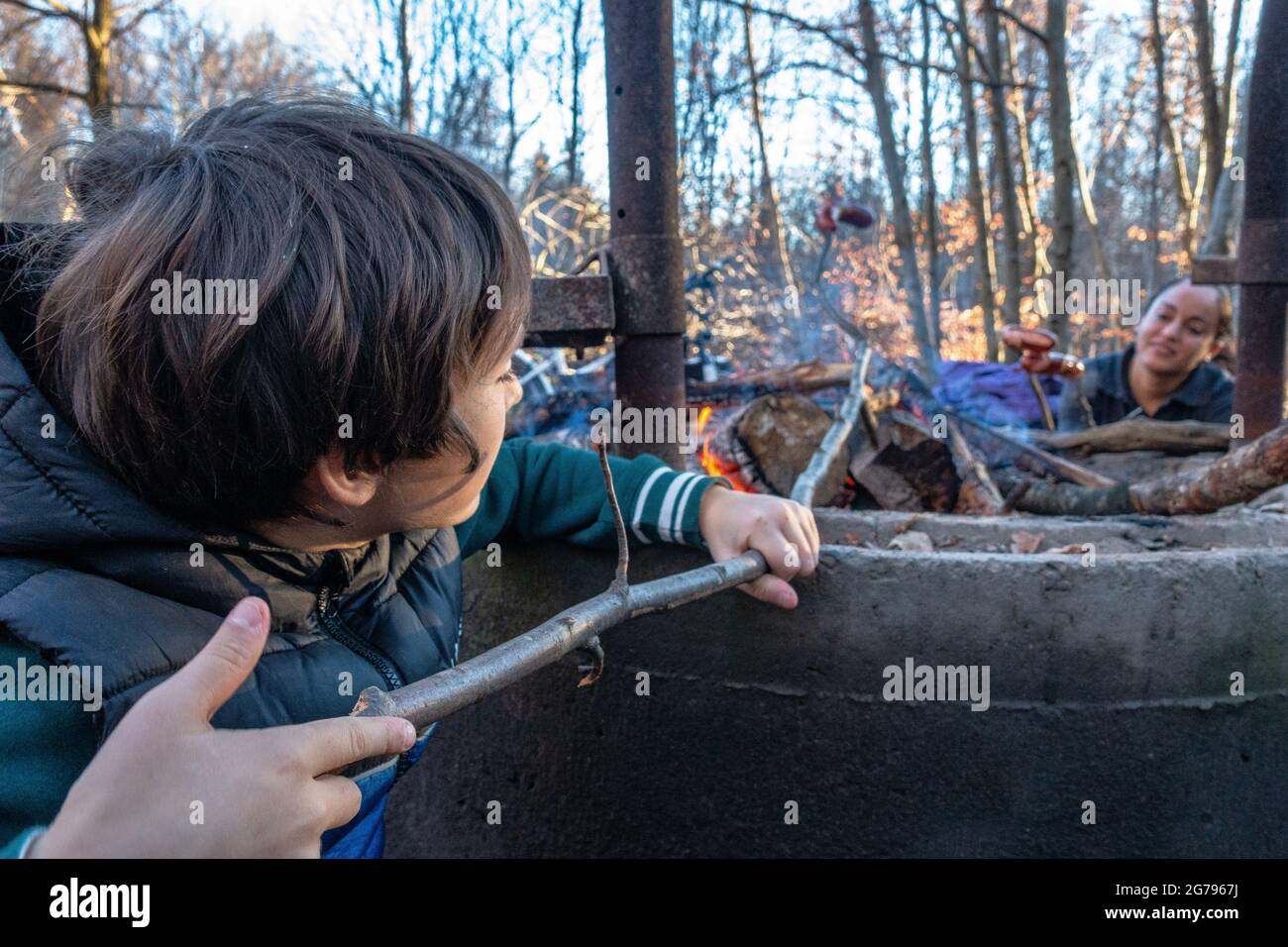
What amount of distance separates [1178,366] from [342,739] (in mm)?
4852

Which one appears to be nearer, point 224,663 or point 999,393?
point 224,663

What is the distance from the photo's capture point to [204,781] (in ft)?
2.51

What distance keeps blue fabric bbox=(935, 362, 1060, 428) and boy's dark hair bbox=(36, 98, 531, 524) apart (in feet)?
14.0

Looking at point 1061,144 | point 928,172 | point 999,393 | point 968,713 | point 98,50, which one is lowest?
point 968,713

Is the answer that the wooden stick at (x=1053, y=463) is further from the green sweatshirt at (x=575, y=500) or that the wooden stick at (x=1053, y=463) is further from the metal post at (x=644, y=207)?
the green sweatshirt at (x=575, y=500)

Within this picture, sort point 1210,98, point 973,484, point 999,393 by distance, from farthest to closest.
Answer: point 1210,98 < point 999,393 < point 973,484

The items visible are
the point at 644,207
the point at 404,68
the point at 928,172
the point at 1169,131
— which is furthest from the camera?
the point at 928,172

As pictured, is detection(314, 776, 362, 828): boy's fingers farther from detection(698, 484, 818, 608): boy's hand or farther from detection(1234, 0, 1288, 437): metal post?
detection(1234, 0, 1288, 437): metal post

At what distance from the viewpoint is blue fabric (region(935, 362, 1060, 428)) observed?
5215 millimetres

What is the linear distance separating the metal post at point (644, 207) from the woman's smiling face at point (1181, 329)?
11.0 feet

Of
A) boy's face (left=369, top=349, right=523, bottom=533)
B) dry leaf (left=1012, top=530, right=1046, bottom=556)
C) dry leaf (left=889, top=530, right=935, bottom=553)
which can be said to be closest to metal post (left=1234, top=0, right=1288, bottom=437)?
dry leaf (left=1012, top=530, right=1046, bottom=556)

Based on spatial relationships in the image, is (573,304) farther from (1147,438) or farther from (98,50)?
(98,50)

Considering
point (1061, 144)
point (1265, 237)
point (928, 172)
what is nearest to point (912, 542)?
point (1265, 237)
